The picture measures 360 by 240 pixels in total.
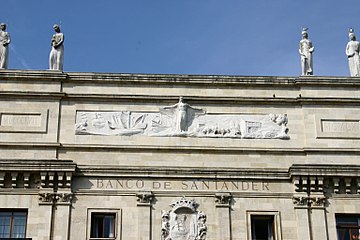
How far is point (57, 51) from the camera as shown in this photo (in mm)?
31891

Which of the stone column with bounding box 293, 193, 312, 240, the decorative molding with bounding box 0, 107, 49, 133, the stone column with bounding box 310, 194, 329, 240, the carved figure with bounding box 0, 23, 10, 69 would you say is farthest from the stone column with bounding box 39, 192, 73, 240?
the stone column with bounding box 310, 194, 329, 240

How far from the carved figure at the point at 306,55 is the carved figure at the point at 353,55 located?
1.63m

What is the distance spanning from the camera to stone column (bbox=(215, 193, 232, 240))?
28375 mm

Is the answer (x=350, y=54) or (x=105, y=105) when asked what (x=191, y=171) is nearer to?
(x=105, y=105)

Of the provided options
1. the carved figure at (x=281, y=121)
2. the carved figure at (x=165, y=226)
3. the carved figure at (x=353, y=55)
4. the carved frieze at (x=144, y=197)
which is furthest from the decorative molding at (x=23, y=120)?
the carved figure at (x=353, y=55)

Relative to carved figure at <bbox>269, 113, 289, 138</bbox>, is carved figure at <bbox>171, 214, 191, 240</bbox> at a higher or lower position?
lower

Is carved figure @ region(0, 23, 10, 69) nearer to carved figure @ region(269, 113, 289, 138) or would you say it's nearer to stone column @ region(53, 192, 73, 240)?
stone column @ region(53, 192, 73, 240)

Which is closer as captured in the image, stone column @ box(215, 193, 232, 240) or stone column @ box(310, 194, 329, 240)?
stone column @ box(215, 193, 232, 240)

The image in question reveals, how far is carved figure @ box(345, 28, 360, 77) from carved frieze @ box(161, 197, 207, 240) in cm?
909

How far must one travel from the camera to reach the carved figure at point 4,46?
3162 centimetres

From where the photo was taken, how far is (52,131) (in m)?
30.1

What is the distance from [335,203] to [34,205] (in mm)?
11022

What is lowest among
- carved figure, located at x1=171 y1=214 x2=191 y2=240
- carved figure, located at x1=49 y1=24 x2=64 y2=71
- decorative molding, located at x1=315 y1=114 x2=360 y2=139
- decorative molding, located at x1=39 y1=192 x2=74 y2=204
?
carved figure, located at x1=171 y1=214 x2=191 y2=240

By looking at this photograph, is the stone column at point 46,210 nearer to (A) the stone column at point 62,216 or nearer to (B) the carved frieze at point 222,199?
(A) the stone column at point 62,216
